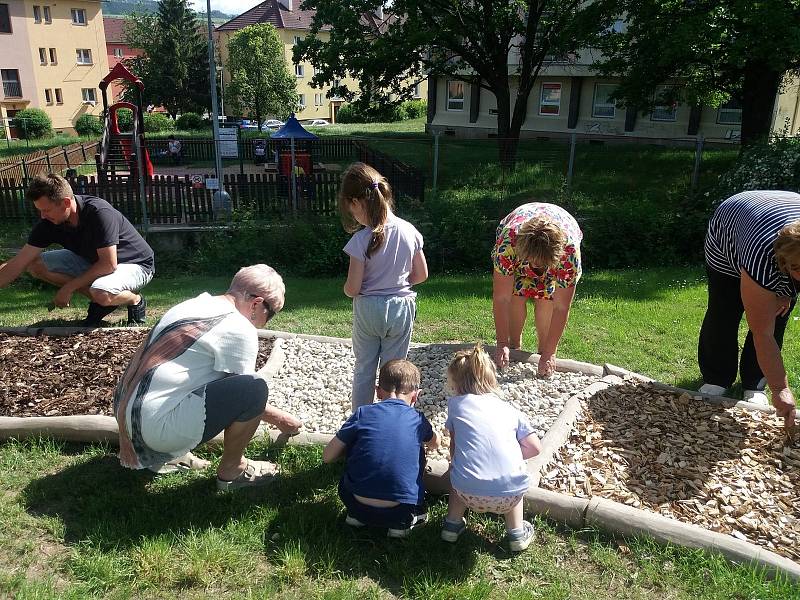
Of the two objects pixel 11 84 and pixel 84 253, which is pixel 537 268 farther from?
pixel 11 84

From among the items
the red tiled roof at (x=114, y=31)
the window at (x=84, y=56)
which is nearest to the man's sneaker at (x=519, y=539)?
the window at (x=84, y=56)

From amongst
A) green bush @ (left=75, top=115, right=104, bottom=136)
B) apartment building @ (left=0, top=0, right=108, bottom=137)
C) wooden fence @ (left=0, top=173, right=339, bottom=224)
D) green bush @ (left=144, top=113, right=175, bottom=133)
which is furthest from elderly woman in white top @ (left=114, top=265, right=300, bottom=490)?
green bush @ (left=75, top=115, right=104, bottom=136)

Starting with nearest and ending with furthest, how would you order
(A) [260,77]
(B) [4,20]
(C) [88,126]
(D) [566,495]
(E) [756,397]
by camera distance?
(D) [566,495], (E) [756,397], (A) [260,77], (B) [4,20], (C) [88,126]

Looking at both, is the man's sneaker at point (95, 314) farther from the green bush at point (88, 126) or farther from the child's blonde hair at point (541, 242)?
the green bush at point (88, 126)

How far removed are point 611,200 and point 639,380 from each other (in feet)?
21.5

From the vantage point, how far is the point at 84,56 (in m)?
43.2

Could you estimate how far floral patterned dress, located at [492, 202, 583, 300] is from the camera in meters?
4.28

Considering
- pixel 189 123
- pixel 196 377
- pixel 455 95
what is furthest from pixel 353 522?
pixel 189 123

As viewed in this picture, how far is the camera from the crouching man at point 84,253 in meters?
5.21

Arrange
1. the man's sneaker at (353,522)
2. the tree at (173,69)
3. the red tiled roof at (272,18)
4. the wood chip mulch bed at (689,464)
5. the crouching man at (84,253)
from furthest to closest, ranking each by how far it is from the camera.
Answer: the red tiled roof at (272,18), the tree at (173,69), the crouching man at (84,253), the wood chip mulch bed at (689,464), the man's sneaker at (353,522)

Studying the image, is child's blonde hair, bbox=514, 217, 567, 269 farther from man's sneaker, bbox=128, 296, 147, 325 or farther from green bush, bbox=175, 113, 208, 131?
green bush, bbox=175, 113, 208, 131

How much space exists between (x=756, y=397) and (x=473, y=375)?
2.44 metres

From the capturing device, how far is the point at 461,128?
101 ft

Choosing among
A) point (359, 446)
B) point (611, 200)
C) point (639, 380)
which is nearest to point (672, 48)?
point (611, 200)
